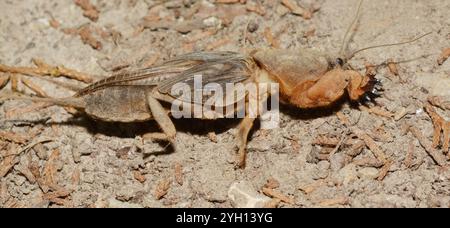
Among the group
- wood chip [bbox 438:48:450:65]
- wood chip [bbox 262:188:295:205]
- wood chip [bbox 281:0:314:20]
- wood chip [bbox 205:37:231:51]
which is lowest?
wood chip [bbox 262:188:295:205]

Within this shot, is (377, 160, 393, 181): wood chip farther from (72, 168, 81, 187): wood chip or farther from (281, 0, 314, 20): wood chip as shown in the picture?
(72, 168, 81, 187): wood chip

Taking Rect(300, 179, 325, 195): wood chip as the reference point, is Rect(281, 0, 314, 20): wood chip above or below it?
above

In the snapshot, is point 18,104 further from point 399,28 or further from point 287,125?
point 399,28

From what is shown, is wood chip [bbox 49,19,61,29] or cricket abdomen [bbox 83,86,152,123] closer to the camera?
cricket abdomen [bbox 83,86,152,123]

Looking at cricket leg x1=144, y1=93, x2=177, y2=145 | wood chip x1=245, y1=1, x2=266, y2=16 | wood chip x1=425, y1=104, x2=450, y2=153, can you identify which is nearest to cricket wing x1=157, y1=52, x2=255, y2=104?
cricket leg x1=144, y1=93, x2=177, y2=145

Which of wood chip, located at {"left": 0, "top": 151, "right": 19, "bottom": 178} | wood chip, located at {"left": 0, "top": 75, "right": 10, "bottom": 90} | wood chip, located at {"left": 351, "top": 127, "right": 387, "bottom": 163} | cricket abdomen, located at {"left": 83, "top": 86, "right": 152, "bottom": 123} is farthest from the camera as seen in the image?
wood chip, located at {"left": 0, "top": 75, "right": 10, "bottom": 90}

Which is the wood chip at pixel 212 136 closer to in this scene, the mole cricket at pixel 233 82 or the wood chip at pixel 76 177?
the mole cricket at pixel 233 82

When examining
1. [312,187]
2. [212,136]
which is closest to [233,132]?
[212,136]
